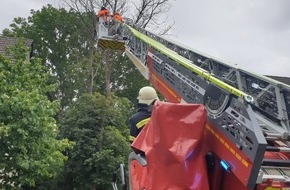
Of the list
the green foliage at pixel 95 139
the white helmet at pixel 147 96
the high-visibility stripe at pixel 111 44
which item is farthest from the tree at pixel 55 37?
the white helmet at pixel 147 96

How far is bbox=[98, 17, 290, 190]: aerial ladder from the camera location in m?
2.54

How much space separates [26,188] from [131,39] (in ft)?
37.9

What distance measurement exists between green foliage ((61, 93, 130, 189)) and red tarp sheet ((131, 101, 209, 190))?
43.7 ft

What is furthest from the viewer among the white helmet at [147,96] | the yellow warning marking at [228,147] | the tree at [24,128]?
the tree at [24,128]

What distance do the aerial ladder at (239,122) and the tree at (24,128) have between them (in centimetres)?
716

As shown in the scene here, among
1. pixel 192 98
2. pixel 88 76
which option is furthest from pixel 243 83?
pixel 88 76

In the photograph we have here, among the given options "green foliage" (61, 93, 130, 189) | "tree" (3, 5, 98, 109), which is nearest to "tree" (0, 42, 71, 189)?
"green foliage" (61, 93, 130, 189)

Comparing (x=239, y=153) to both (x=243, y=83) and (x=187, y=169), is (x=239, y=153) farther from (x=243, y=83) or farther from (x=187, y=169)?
(x=243, y=83)

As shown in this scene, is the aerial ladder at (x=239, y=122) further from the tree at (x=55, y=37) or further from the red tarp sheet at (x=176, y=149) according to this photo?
the tree at (x=55, y=37)

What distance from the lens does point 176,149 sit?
2812mm

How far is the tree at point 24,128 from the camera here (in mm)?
10555

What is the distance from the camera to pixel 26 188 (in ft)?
55.4

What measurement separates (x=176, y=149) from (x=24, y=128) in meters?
8.53

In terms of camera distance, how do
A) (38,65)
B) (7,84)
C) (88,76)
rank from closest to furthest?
(7,84)
(38,65)
(88,76)
